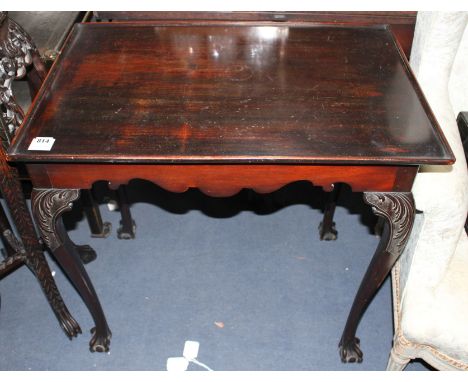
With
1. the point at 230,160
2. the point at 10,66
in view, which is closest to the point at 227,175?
the point at 230,160

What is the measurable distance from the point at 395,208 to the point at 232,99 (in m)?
0.52

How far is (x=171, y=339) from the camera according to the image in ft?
5.82

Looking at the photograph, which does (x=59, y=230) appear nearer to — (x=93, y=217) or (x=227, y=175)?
(x=227, y=175)

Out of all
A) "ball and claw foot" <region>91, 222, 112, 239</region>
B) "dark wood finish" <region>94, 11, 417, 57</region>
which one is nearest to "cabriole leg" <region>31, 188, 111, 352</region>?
"ball and claw foot" <region>91, 222, 112, 239</region>

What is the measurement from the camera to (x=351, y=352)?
1.68m

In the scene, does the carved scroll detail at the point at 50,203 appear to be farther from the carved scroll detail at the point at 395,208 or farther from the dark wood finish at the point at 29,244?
the carved scroll detail at the point at 395,208

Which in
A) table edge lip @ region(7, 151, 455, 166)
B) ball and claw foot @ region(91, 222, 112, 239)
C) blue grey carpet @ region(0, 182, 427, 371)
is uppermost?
table edge lip @ region(7, 151, 455, 166)

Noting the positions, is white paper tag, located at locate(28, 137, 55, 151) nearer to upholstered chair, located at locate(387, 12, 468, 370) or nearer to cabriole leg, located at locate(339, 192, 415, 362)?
cabriole leg, located at locate(339, 192, 415, 362)

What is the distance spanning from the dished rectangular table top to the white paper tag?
14 millimetres

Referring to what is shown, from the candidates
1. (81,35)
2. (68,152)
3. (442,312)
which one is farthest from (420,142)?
(81,35)

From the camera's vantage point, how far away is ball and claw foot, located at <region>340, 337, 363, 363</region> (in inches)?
66.0

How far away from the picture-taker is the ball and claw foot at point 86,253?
202 centimetres

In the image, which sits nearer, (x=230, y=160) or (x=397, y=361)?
(x=230, y=160)
